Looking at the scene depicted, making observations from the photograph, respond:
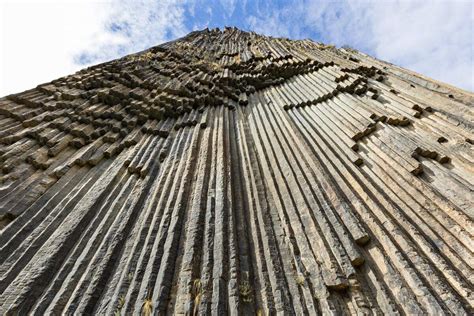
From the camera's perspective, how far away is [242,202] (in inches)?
184

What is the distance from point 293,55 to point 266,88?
2.88m

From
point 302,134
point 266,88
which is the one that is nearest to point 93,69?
point 266,88

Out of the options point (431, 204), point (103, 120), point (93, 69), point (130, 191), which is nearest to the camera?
point (431, 204)

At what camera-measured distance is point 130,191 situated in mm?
4988

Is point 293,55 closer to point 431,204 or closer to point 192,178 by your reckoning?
point 192,178

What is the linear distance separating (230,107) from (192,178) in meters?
4.22

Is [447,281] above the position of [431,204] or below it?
below

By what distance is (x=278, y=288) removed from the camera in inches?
125

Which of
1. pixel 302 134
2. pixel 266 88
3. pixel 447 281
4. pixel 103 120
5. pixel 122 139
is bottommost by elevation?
pixel 447 281

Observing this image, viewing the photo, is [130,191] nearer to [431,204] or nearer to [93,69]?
[431,204]

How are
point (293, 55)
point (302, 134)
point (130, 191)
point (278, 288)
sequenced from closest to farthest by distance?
point (278, 288) < point (130, 191) < point (302, 134) < point (293, 55)

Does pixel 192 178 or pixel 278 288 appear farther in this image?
pixel 192 178

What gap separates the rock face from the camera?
307 cm

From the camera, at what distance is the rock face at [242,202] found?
307 cm
